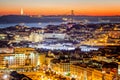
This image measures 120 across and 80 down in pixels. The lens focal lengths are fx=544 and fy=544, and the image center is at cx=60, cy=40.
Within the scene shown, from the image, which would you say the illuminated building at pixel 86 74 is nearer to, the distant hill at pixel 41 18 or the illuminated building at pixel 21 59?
the illuminated building at pixel 21 59

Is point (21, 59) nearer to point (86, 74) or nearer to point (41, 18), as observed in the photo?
point (86, 74)

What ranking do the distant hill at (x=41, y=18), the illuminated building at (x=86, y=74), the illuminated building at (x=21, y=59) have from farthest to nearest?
1. the illuminated building at (x=21, y=59)
2. the illuminated building at (x=86, y=74)
3. the distant hill at (x=41, y=18)

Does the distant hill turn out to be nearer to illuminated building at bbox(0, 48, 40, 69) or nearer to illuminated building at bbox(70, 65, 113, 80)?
illuminated building at bbox(70, 65, 113, 80)

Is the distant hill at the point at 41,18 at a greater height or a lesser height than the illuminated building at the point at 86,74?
greater

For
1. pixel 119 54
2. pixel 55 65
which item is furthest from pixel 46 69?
pixel 119 54

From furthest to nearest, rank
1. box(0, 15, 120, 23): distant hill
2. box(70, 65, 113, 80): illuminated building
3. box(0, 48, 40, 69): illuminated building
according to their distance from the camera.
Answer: box(0, 48, 40, 69): illuminated building → box(70, 65, 113, 80): illuminated building → box(0, 15, 120, 23): distant hill

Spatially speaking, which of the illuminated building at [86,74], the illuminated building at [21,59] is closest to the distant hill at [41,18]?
the illuminated building at [86,74]

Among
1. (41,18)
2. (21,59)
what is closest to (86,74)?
(41,18)

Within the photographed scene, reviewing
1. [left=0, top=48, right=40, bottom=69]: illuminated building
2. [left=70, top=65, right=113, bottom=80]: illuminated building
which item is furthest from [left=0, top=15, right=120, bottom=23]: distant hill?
[left=0, top=48, right=40, bottom=69]: illuminated building

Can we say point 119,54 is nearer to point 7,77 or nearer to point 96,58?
point 96,58

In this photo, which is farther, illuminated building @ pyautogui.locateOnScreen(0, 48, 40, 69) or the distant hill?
illuminated building @ pyautogui.locateOnScreen(0, 48, 40, 69)

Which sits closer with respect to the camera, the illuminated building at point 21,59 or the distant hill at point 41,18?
the distant hill at point 41,18
